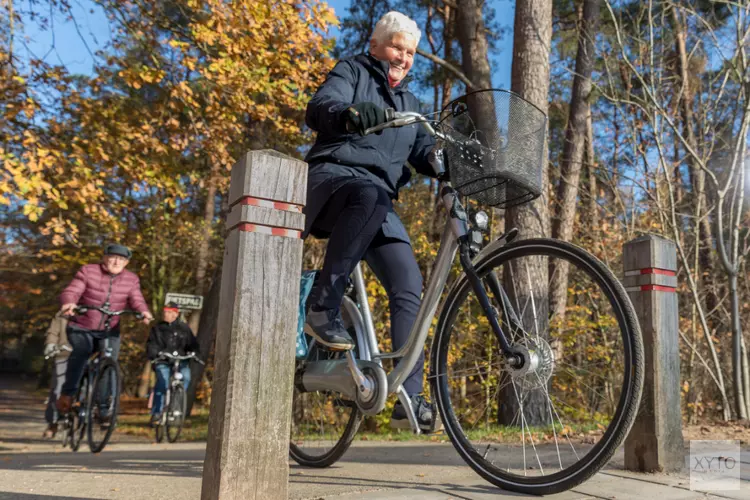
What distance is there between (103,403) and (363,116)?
5140mm

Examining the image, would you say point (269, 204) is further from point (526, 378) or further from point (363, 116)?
point (526, 378)

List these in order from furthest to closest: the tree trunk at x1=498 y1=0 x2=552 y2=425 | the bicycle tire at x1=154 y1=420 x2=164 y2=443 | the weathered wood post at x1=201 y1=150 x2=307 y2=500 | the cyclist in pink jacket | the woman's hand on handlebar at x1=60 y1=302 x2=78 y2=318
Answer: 1. the bicycle tire at x1=154 y1=420 x2=164 y2=443
2. the tree trunk at x1=498 y1=0 x2=552 y2=425
3. the cyclist in pink jacket
4. the woman's hand on handlebar at x1=60 y1=302 x2=78 y2=318
5. the weathered wood post at x1=201 y1=150 x2=307 y2=500

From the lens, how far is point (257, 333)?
2322 millimetres

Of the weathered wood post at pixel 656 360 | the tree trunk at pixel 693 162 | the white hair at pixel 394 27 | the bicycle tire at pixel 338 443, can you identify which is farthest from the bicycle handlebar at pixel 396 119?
the tree trunk at pixel 693 162

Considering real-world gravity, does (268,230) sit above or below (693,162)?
below

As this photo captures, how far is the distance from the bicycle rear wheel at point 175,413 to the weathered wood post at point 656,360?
25.5 ft

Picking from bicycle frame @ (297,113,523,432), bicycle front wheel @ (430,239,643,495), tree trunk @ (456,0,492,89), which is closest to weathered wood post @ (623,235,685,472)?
bicycle front wheel @ (430,239,643,495)

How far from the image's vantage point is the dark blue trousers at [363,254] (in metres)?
2.99

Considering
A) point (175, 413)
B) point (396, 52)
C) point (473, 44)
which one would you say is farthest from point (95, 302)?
point (473, 44)

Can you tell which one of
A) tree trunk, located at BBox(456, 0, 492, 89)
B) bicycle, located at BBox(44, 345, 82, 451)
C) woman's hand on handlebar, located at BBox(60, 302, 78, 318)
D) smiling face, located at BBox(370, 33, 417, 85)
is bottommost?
bicycle, located at BBox(44, 345, 82, 451)

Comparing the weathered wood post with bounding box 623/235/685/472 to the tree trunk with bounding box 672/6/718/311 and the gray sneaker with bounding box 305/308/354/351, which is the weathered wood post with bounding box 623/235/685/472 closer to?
the gray sneaker with bounding box 305/308/354/351

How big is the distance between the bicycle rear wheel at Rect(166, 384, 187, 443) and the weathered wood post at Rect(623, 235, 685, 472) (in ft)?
25.5

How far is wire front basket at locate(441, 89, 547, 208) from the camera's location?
2617 millimetres

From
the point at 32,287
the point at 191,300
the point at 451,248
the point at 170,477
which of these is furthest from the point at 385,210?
the point at 32,287
